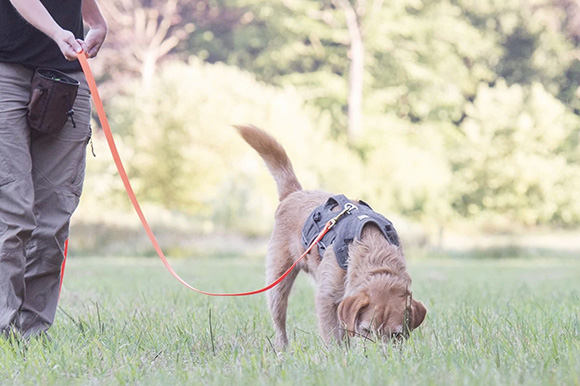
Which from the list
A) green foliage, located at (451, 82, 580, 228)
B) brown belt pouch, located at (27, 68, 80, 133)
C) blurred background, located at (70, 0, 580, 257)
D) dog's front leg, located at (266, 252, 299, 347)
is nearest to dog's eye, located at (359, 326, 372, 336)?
dog's front leg, located at (266, 252, 299, 347)

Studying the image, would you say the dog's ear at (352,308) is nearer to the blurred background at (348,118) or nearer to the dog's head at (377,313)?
the dog's head at (377,313)

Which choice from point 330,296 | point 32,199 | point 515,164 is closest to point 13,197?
point 32,199

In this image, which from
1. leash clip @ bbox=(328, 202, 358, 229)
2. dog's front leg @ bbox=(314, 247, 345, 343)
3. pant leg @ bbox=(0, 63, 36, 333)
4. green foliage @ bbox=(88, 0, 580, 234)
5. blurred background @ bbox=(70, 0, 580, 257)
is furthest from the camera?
green foliage @ bbox=(88, 0, 580, 234)

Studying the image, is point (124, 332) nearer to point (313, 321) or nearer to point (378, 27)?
point (313, 321)

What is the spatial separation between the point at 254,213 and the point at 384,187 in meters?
8.48

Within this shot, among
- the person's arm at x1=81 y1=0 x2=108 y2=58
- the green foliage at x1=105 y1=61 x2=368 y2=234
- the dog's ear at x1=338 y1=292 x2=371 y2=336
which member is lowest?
the dog's ear at x1=338 y1=292 x2=371 y2=336

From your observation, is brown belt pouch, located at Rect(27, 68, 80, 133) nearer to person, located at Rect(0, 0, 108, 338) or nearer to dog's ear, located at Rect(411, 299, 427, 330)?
person, located at Rect(0, 0, 108, 338)

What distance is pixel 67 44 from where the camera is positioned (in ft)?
11.1

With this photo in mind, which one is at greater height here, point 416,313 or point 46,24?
point 46,24

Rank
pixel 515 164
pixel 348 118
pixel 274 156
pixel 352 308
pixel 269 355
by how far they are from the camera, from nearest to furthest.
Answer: pixel 269 355 → pixel 352 308 → pixel 274 156 → pixel 515 164 → pixel 348 118

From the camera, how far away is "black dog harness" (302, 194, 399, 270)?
3.68 meters

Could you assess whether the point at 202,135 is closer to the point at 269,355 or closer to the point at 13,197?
the point at 13,197

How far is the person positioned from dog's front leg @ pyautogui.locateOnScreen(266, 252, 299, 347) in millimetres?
1213

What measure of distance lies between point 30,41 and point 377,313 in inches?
79.6
